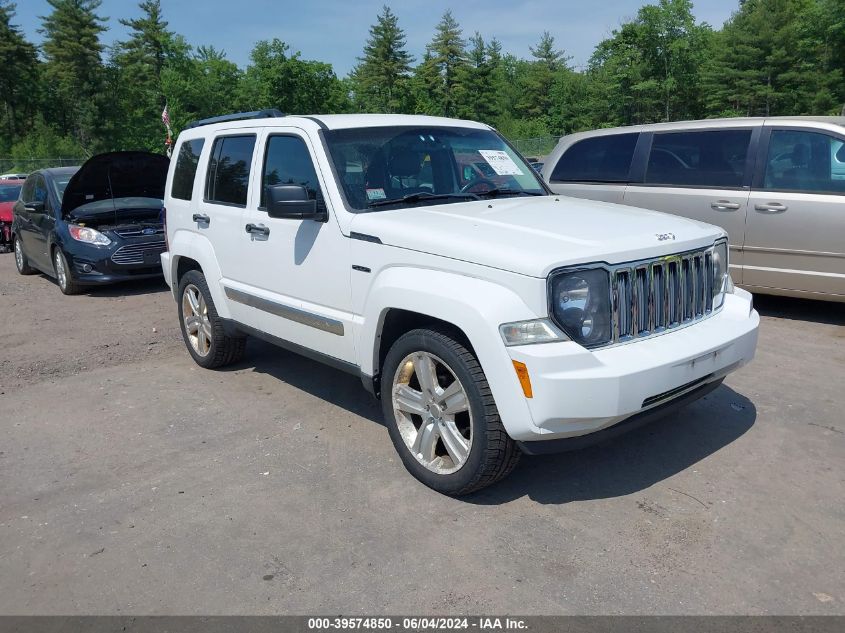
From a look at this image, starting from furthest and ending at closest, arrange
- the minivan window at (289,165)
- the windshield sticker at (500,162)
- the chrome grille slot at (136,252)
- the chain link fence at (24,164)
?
1. the chain link fence at (24,164)
2. the chrome grille slot at (136,252)
3. the windshield sticker at (500,162)
4. the minivan window at (289,165)

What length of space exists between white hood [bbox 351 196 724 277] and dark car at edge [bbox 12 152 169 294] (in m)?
6.60

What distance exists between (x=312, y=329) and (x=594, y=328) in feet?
6.27

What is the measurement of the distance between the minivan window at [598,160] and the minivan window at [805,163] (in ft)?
4.95

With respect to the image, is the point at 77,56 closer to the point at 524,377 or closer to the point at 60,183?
the point at 60,183

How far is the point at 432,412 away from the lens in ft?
12.5

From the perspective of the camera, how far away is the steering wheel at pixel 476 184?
4768mm

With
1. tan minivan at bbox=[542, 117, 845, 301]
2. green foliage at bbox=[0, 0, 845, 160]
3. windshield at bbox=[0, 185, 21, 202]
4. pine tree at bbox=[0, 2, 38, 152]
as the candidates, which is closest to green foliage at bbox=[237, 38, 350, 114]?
green foliage at bbox=[0, 0, 845, 160]

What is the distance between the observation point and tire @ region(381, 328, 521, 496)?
3.49 m

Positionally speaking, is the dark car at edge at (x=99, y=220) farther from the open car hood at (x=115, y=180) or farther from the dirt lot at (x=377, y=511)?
the dirt lot at (x=377, y=511)

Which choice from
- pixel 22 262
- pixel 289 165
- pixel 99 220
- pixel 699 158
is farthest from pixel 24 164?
pixel 289 165

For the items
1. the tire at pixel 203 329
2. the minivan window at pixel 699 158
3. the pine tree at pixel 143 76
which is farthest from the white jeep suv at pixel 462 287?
the pine tree at pixel 143 76

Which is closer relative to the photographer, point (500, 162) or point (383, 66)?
point (500, 162)

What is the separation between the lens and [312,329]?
4.61m

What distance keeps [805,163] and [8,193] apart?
16.7m
